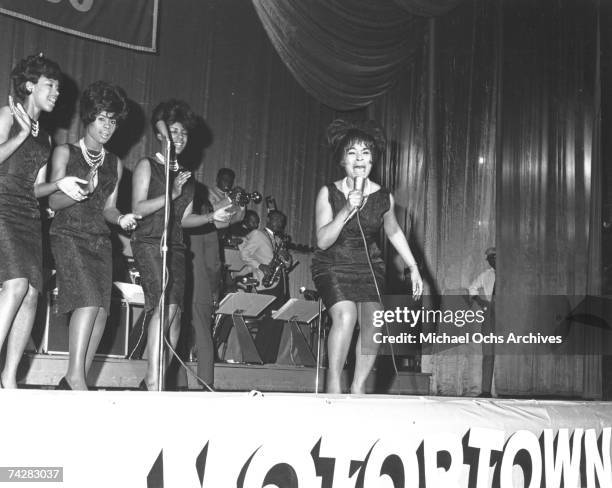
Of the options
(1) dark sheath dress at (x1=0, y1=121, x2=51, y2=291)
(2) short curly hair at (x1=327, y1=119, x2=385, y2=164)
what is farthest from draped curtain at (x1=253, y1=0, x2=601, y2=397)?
(1) dark sheath dress at (x1=0, y1=121, x2=51, y2=291)

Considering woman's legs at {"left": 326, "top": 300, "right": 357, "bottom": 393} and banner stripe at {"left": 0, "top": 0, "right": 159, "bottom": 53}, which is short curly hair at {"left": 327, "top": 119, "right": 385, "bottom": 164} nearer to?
woman's legs at {"left": 326, "top": 300, "right": 357, "bottom": 393}

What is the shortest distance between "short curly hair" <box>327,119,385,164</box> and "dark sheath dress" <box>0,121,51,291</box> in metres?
1.45

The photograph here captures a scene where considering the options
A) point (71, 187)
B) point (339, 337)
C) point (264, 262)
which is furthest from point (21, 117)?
point (264, 262)

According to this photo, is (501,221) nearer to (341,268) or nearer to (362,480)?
(341,268)

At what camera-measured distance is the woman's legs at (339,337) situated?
12.7ft

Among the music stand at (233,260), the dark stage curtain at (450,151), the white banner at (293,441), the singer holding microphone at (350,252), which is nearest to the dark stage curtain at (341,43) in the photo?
the dark stage curtain at (450,151)

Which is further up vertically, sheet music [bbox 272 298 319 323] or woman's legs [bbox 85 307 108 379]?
sheet music [bbox 272 298 319 323]

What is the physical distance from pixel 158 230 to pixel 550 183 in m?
5.94

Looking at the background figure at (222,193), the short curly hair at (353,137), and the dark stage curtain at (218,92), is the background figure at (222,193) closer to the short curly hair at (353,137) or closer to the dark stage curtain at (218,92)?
the dark stage curtain at (218,92)

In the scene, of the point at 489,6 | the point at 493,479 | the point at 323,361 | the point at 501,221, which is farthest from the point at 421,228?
the point at 493,479

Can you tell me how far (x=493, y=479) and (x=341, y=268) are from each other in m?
1.25

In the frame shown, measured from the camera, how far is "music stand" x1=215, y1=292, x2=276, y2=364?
654cm

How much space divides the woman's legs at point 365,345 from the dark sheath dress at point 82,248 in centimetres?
125

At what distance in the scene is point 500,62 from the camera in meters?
8.60
